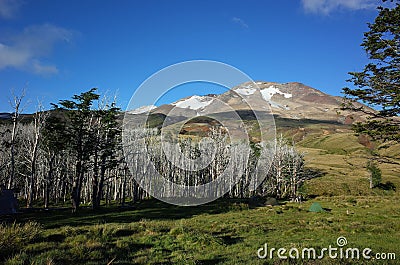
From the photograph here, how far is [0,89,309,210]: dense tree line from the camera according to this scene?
31.2 m

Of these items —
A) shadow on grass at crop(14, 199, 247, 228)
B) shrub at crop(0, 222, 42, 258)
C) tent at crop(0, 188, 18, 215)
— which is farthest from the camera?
tent at crop(0, 188, 18, 215)

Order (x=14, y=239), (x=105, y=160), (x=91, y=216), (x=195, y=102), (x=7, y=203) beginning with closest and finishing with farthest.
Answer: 1. (x=14, y=239)
2. (x=91, y=216)
3. (x=7, y=203)
4. (x=195, y=102)
5. (x=105, y=160)

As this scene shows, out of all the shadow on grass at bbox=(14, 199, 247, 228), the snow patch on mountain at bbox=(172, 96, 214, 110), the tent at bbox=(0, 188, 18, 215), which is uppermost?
the snow patch on mountain at bbox=(172, 96, 214, 110)

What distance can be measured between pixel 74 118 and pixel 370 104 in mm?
27449

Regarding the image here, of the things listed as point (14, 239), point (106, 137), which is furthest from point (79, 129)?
point (14, 239)

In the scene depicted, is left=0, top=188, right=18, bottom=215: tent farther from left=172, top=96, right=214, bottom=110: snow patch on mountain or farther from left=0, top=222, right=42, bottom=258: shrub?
left=172, top=96, right=214, bottom=110: snow patch on mountain

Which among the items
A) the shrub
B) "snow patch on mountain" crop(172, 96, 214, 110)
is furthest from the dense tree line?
the shrub

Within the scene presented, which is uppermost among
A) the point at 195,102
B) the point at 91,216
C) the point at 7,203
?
the point at 195,102

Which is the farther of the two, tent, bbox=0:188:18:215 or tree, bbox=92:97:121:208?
tree, bbox=92:97:121:208

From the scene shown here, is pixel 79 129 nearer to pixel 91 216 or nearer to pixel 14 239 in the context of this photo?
pixel 91 216

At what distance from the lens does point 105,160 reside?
36406mm

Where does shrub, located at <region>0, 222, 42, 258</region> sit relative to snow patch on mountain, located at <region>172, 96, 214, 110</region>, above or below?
below

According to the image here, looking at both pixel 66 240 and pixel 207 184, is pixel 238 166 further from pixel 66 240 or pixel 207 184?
pixel 66 240

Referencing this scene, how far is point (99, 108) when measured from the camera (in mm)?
33562
